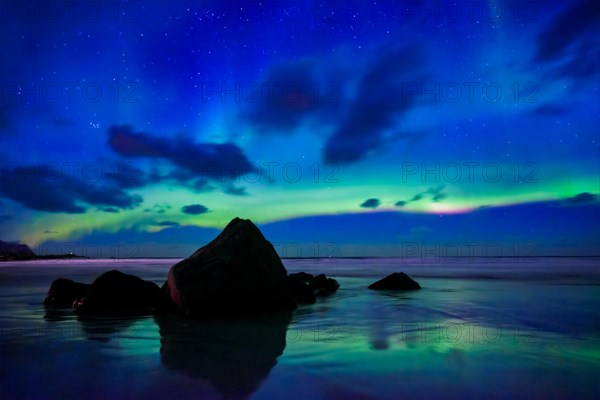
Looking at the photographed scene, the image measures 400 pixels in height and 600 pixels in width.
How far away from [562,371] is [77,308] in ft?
25.2

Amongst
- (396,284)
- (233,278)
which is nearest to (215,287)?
(233,278)

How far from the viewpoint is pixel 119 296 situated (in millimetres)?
7844

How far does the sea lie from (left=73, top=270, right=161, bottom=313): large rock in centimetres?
69

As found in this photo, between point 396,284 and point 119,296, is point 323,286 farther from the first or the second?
point 119,296

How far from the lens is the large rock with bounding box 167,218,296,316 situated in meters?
6.55

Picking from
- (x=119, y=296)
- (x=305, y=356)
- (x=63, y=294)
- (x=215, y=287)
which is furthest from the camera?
(x=63, y=294)

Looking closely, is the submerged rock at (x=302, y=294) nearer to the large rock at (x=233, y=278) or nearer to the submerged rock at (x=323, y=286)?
the large rock at (x=233, y=278)

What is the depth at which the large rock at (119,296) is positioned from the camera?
7.56 m

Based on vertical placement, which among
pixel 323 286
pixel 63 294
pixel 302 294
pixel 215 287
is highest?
pixel 215 287

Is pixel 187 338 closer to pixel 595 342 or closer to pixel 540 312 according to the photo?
pixel 595 342

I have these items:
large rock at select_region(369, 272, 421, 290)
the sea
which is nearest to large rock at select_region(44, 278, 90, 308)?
the sea

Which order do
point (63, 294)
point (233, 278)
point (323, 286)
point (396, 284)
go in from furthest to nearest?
point (323, 286), point (396, 284), point (63, 294), point (233, 278)

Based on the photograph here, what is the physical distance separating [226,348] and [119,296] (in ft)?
14.6

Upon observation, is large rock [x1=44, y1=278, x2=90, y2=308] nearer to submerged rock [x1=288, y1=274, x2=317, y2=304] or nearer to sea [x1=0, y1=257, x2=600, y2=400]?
sea [x1=0, y1=257, x2=600, y2=400]
